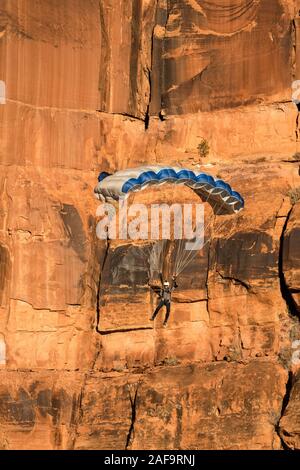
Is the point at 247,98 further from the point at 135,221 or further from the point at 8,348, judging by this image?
the point at 8,348

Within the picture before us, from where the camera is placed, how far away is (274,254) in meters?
38.8

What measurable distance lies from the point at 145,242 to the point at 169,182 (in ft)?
4.74

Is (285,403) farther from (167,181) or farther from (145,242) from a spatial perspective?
(167,181)

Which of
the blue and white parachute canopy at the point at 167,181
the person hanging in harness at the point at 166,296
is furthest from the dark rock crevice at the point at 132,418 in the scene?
the blue and white parachute canopy at the point at 167,181

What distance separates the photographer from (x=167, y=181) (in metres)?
38.9

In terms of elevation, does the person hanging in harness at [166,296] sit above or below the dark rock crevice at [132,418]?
above

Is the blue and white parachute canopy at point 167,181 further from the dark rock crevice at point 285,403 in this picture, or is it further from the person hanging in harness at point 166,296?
the dark rock crevice at point 285,403

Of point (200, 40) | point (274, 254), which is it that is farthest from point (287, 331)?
point (200, 40)

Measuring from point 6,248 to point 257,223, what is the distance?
5.55 meters

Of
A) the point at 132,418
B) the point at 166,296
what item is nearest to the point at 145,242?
the point at 166,296

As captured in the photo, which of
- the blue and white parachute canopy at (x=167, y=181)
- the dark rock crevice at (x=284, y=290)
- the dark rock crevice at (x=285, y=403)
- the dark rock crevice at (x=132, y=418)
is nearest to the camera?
the dark rock crevice at (x=285, y=403)

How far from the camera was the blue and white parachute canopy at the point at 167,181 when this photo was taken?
125ft

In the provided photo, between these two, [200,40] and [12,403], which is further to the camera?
[200,40]

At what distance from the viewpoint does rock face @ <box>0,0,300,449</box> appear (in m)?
38.5
